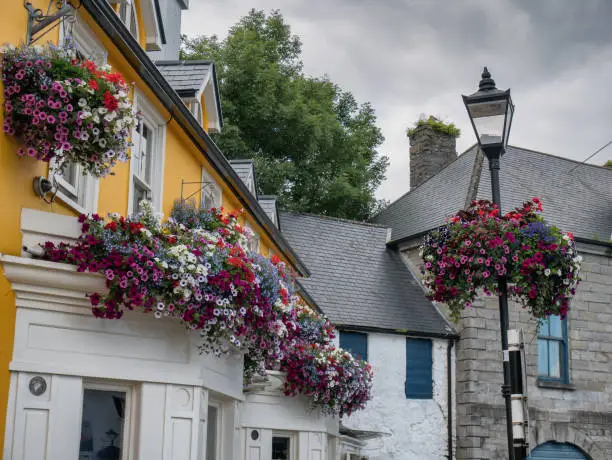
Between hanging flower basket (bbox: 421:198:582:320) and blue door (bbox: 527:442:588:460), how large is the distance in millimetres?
13531

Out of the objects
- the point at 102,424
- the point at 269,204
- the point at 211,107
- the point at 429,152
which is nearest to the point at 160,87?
the point at 102,424

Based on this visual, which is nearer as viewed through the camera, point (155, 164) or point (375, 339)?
point (155, 164)

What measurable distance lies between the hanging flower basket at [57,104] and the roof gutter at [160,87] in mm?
1637

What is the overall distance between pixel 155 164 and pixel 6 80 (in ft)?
14.1

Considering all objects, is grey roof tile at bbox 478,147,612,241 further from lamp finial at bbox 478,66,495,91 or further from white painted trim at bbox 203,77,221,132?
lamp finial at bbox 478,66,495,91

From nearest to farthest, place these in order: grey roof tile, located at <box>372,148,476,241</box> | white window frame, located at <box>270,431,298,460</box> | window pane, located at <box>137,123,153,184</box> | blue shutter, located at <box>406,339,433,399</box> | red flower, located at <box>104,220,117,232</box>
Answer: red flower, located at <box>104,220,117,232</box>, window pane, located at <box>137,123,153,184</box>, white window frame, located at <box>270,431,298,460</box>, blue shutter, located at <box>406,339,433,399</box>, grey roof tile, located at <box>372,148,476,241</box>

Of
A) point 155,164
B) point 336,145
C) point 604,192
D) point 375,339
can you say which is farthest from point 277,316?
point 336,145

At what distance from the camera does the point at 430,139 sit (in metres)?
31.6

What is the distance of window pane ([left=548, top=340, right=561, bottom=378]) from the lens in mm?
24578

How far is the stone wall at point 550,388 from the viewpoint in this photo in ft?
76.5

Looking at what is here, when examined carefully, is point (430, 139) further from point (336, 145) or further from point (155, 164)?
point (155, 164)

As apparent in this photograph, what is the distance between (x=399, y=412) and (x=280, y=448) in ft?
29.1

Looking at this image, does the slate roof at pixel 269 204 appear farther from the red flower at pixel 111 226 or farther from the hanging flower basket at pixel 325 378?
the red flower at pixel 111 226

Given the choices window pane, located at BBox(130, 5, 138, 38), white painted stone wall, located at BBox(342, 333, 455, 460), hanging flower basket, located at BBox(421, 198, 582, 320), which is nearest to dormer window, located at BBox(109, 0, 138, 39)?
window pane, located at BBox(130, 5, 138, 38)
